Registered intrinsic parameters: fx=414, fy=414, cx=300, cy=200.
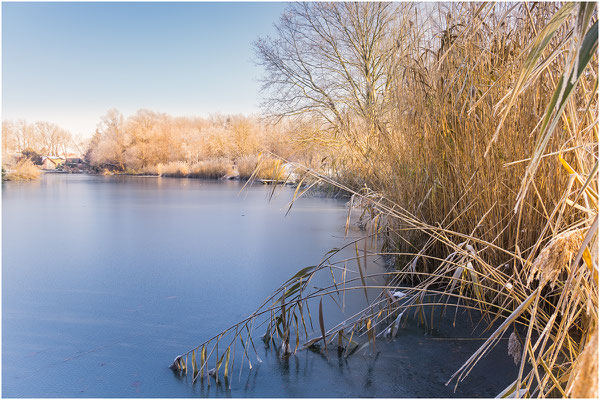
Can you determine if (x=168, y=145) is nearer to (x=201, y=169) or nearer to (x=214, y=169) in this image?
(x=201, y=169)

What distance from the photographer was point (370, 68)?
748cm

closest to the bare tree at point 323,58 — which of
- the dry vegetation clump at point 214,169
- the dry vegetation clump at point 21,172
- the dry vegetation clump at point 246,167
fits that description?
the dry vegetation clump at point 246,167

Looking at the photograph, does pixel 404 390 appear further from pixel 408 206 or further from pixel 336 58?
pixel 336 58

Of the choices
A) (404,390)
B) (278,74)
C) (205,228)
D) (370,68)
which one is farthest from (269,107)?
(404,390)

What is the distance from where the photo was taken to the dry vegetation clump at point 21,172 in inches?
411

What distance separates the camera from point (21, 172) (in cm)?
1086

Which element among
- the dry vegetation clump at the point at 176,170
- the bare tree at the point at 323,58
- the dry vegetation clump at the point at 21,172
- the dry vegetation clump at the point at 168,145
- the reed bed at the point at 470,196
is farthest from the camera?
the dry vegetation clump at the point at 168,145

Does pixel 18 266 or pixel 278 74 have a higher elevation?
pixel 278 74

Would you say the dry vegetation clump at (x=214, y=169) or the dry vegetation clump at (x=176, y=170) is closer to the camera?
the dry vegetation clump at (x=214, y=169)

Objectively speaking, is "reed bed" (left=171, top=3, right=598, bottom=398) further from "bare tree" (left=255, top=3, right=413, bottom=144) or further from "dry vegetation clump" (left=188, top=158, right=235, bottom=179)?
"dry vegetation clump" (left=188, top=158, right=235, bottom=179)

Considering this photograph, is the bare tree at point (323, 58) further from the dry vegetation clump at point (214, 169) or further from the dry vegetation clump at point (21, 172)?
the dry vegetation clump at point (21, 172)

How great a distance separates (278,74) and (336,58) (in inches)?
48.0

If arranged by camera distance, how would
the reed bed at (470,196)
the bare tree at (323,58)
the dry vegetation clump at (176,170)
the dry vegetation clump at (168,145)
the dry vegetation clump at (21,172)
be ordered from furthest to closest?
the dry vegetation clump at (168,145)
the dry vegetation clump at (176,170)
the dry vegetation clump at (21,172)
the bare tree at (323,58)
the reed bed at (470,196)

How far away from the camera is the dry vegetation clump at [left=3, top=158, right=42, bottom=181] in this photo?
1045 cm
